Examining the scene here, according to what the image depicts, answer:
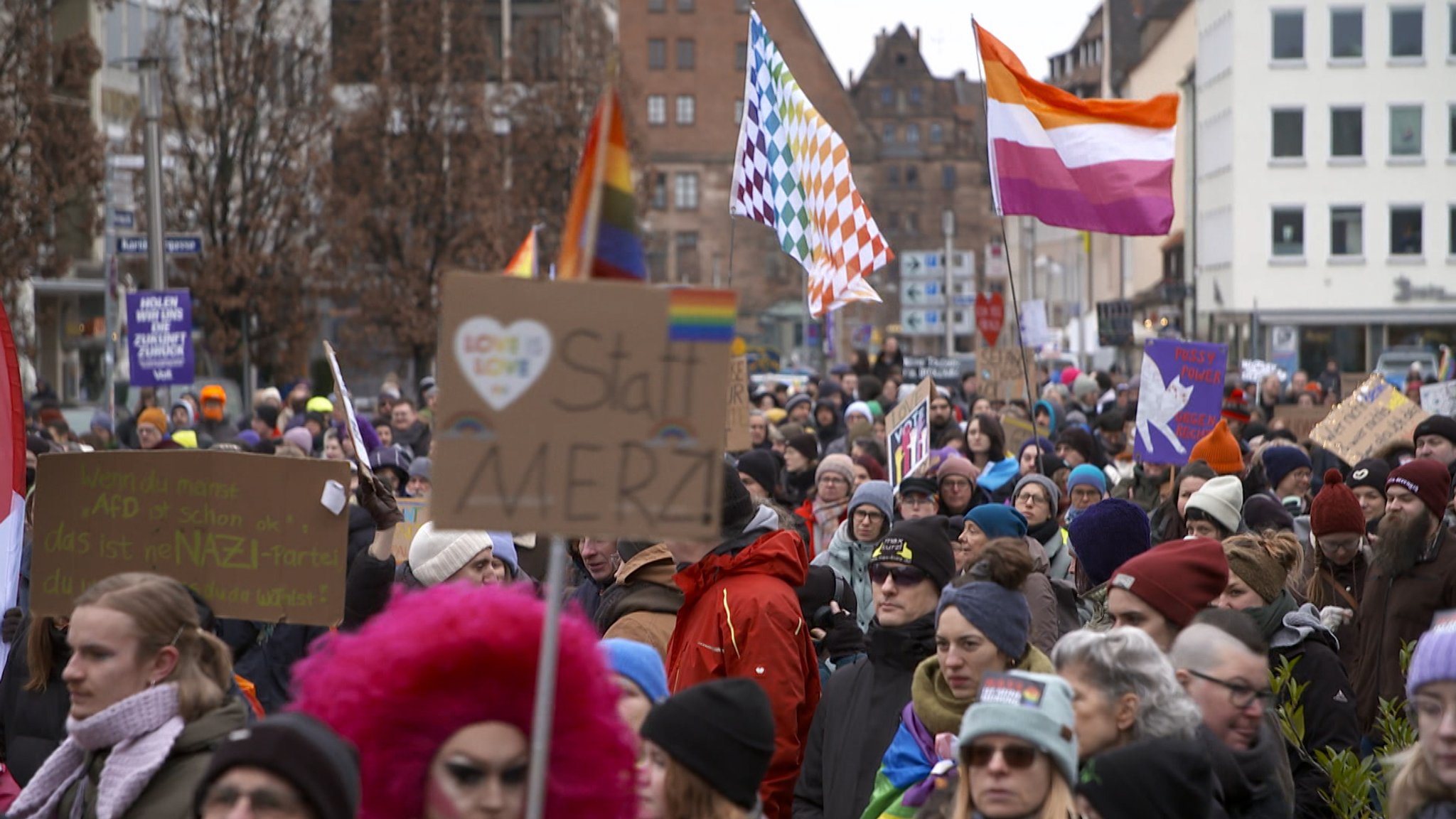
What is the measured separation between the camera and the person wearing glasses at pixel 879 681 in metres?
5.52

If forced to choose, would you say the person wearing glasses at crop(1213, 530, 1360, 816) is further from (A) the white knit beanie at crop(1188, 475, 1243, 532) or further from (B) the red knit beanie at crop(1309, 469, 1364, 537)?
(B) the red knit beanie at crop(1309, 469, 1364, 537)

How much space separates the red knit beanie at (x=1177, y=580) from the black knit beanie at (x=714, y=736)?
1.49m

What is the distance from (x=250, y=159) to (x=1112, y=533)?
29.6m

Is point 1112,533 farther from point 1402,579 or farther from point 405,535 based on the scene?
point 405,535

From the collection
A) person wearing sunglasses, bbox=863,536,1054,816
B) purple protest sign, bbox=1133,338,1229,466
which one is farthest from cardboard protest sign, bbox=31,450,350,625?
purple protest sign, bbox=1133,338,1229,466

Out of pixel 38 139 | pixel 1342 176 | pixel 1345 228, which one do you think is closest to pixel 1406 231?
pixel 1345 228

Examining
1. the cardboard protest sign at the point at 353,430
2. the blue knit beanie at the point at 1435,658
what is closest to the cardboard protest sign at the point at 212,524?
the cardboard protest sign at the point at 353,430

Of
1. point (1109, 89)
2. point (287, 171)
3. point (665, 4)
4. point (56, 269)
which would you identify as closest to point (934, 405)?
point (56, 269)

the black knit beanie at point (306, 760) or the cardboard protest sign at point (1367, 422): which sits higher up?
→ the cardboard protest sign at point (1367, 422)

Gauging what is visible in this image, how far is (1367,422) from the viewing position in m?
13.1

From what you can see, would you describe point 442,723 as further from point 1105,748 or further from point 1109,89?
point 1109,89

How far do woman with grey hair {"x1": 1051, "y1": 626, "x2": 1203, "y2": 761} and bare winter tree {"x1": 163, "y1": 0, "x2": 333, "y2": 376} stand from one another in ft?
99.2

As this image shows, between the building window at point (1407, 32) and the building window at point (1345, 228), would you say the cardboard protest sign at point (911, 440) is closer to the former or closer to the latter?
the building window at point (1345, 228)

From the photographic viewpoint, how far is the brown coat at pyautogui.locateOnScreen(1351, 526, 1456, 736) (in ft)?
25.6
